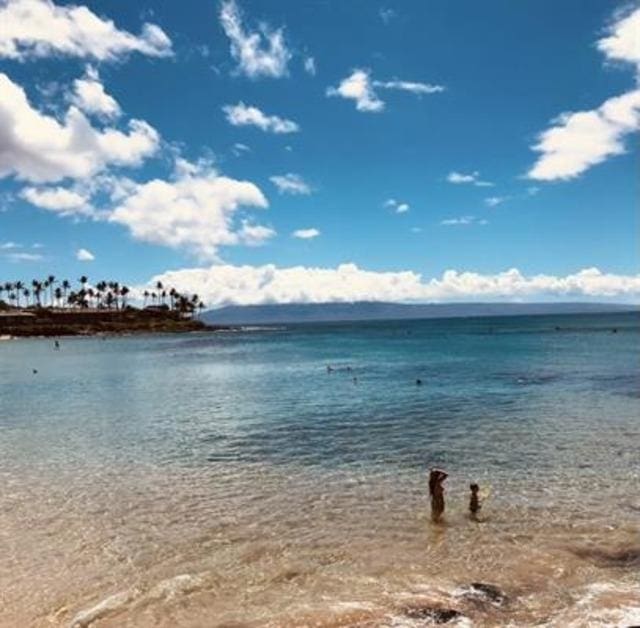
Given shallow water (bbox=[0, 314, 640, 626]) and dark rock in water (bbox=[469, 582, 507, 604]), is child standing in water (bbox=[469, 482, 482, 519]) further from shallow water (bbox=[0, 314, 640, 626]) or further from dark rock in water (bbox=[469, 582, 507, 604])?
dark rock in water (bbox=[469, 582, 507, 604])

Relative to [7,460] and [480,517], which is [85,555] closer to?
[480,517]

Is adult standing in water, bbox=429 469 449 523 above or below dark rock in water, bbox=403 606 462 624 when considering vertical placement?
above

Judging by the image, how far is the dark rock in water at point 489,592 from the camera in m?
14.3

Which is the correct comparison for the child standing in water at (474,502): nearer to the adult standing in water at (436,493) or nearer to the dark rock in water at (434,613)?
the adult standing in water at (436,493)

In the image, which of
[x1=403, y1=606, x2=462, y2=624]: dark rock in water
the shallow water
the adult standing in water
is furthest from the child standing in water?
[x1=403, y1=606, x2=462, y2=624]: dark rock in water

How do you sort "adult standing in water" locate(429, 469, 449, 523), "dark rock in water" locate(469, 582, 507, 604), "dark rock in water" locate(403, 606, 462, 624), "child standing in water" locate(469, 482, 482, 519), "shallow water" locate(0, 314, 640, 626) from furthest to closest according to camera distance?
"child standing in water" locate(469, 482, 482, 519) → "adult standing in water" locate(429, 469, 449, 523) → "shallow water" locate(0, 314, 640, 626) → "dark rock in water" locate(469, 582, 507, 604) → "dark rock in water" locate(403, 606, 462, 624)

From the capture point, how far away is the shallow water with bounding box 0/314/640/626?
14.7 metres

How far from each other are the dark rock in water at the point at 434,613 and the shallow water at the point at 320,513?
0.10 metres

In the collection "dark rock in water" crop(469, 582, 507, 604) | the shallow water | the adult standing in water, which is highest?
the adult standing in water

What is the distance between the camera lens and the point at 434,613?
45.2 feet

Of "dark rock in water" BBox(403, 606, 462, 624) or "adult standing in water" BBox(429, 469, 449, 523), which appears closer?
"dark rock in water" BBox(403, 606, 462, 624)

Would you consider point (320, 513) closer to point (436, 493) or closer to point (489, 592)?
point (436, 493)

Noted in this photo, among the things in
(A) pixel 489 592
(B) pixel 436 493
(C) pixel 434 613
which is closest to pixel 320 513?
(B) pixel 436 493

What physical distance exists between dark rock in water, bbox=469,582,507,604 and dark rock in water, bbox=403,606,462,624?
1.08m
